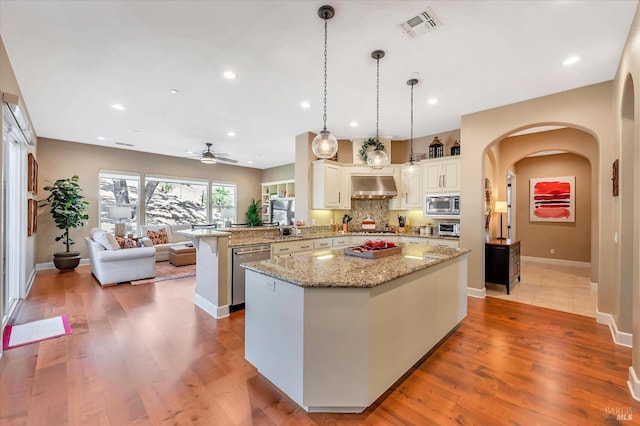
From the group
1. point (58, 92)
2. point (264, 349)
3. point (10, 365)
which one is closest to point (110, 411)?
point (264, 349)

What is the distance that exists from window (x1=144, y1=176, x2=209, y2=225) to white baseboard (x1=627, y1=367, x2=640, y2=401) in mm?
9160

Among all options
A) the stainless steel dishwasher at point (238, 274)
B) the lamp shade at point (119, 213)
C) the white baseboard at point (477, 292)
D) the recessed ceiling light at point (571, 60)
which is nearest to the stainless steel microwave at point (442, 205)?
the white baseboard at point (477, 292)

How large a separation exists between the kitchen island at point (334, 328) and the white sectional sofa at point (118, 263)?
4.02m

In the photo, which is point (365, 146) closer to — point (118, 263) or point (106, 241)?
point (118, 263)

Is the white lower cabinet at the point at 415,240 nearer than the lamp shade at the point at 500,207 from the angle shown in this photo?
Yes

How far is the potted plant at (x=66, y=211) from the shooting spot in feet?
19.2

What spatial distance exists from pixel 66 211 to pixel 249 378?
6152mm

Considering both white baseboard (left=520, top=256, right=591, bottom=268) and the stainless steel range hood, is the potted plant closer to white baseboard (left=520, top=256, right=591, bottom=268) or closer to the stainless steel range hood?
the stainless steel range hood

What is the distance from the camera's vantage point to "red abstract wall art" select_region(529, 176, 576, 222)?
6797mm

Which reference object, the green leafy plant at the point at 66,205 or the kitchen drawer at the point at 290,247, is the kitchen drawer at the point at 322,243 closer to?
the kitchen drawer at the point at 290,247

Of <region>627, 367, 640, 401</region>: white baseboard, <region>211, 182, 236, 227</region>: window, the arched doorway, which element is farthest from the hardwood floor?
<region>211, 182, 236, 227</region>: window

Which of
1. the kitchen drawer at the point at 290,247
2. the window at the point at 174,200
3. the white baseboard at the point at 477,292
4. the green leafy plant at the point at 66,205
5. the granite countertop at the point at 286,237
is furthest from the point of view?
the window at the point at 174,200

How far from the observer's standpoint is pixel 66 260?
592cm

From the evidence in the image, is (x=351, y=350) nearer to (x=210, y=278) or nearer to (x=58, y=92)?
(x=210, y=278)
